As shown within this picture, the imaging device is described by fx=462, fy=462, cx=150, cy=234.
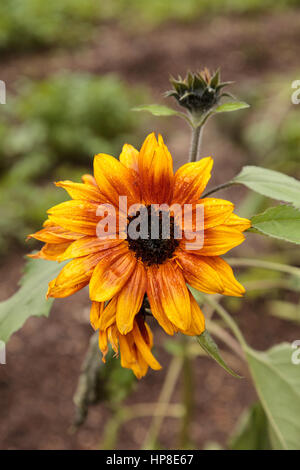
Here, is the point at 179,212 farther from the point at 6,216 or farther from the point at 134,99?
the point at 134,99

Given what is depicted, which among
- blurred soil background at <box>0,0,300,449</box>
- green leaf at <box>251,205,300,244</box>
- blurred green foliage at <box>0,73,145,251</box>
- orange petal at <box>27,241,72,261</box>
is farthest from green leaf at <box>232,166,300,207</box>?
blurred green foliage at <box>0,73,145,251</box>

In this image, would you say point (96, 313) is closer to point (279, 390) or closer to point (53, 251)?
point (53, 251)

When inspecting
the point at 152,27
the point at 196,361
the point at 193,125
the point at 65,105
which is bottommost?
the point at 196,361

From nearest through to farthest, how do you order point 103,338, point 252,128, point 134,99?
Answer: 1. point 103,338
2. point 252,128
3. point 134,99

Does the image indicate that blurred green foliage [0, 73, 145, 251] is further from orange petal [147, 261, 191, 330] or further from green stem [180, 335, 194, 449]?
orange petal [147, 261, 191, 330]

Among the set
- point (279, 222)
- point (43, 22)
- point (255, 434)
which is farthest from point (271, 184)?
point (43, 22)

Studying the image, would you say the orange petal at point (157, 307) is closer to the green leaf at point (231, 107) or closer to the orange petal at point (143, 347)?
the orange petal at point (143, 347)

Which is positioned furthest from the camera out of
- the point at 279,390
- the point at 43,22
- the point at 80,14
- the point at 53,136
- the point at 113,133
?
the point at 80,14

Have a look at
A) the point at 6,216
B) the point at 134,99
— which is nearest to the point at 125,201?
the point at 6,216
